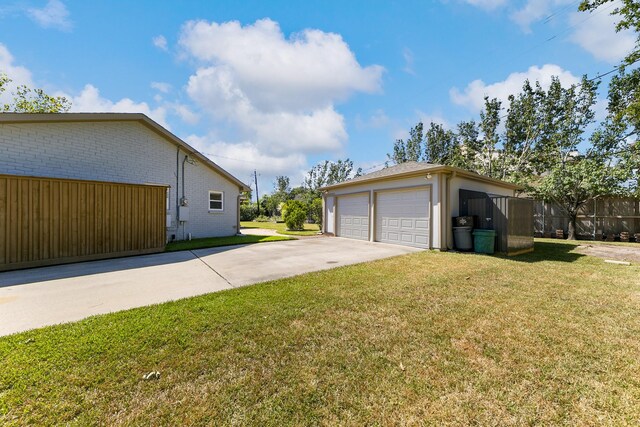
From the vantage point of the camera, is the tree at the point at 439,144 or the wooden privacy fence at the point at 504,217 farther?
the tree at the point at 439,144

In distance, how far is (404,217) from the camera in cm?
1030

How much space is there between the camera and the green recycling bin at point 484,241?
27.6ft

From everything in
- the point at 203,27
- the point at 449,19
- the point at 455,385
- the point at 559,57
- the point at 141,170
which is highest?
the point at 449,19

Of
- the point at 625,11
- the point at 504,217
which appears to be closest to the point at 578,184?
the point at 625,11

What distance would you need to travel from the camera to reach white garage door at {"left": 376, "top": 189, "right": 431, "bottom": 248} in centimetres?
950

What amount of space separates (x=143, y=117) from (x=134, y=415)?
1132cm

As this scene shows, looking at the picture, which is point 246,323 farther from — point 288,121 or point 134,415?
point 288,121

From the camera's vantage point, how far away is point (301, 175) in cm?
3778

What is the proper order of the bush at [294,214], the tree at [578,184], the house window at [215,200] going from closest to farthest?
the tree at [578,184] < the house window at [215,200] < the bush at [294,214]

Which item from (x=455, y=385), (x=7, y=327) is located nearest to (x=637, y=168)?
(x=455, y=385)

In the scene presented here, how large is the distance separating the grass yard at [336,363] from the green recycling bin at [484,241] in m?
4.22

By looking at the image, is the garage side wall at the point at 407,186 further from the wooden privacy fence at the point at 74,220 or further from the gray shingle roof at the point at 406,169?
the wooden privacy fence at the point at 74,220

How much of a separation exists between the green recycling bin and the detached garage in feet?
1.57

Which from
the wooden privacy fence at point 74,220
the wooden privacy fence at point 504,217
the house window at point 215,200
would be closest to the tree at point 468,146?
the wooden privacy fence at point 504,217
